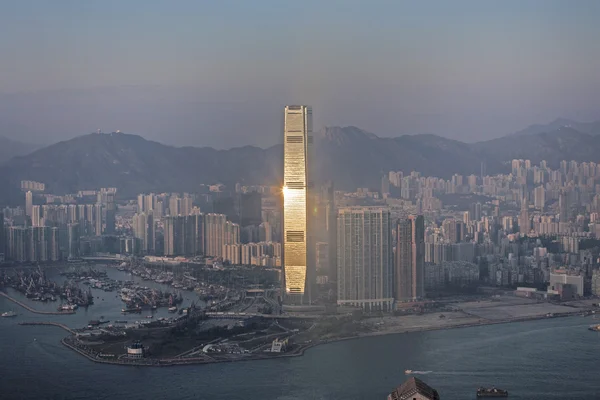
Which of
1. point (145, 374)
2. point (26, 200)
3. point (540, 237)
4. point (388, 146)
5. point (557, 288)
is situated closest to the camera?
point (145, 374)

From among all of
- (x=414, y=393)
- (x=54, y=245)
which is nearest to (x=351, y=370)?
(x=414, y=393)

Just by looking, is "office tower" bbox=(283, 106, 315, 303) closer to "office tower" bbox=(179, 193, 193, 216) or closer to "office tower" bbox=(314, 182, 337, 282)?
"office tower" bbox=(314, 182, 337, 282)

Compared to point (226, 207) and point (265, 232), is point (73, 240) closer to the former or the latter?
point (226, 207)

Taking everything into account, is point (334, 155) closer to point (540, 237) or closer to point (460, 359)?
point (540, 237)

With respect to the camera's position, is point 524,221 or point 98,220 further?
point 98,220

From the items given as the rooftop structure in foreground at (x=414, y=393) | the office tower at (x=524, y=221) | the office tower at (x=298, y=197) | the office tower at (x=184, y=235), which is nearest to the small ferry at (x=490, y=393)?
the rooftop structure in foreground at (x=414, y=393)

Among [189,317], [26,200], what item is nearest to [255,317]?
[189,317]
